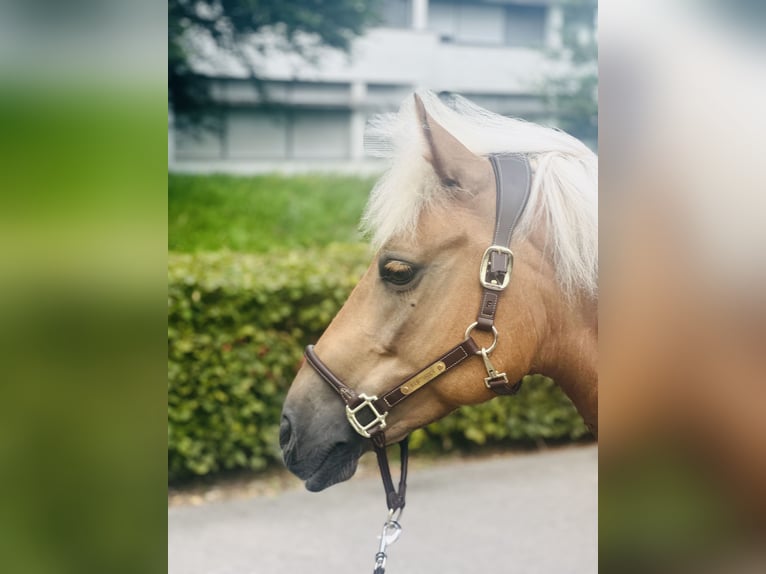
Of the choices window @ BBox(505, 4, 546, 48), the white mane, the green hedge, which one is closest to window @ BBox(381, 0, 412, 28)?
window @ BBox(505, 4, 546, 48)

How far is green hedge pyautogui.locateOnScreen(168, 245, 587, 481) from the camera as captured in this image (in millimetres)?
4074

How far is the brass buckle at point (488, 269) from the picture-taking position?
1.52m

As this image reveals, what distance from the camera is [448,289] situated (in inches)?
61.7

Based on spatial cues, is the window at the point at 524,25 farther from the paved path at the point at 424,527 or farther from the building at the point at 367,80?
the paved path at the point at 424,527

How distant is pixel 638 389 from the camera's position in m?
0.98

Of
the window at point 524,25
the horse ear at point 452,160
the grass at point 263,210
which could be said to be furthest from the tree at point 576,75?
the horse ear at point 452,160

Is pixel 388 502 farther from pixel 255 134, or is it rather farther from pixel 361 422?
pixel 255 134

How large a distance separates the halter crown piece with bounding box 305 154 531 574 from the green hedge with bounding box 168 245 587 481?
99.5 inches

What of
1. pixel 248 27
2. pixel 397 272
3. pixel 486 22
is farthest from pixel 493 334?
Answer: pixel 486 22

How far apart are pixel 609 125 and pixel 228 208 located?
7267mm

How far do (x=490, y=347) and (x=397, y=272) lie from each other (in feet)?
0.89

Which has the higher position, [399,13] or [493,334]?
[399,13]

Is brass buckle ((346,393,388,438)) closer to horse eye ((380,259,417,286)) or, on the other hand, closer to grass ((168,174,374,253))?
horse eye ((380,259,417,286))

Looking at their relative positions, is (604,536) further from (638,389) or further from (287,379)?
(287,379)
